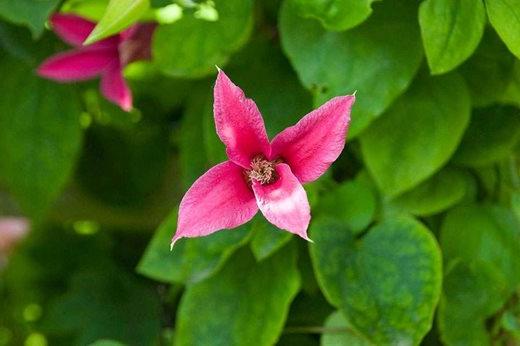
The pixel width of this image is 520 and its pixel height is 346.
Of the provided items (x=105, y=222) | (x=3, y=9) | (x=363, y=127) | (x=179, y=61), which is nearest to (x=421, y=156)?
(x=363, y=127)

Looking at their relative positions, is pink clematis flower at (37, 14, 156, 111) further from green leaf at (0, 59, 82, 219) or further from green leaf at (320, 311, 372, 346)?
green leaf at (320, 311, 372, 346)

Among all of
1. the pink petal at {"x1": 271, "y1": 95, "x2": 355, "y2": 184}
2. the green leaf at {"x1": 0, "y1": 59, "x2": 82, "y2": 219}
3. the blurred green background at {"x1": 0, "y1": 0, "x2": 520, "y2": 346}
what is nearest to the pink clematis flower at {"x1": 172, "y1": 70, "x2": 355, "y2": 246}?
the pink petal at {"x1": 271, "y1": 95, "x2": 355, "y2": 184}

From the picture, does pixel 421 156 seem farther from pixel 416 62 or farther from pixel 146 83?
pixel 146 83

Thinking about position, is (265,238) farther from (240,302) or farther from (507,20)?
(507,20)

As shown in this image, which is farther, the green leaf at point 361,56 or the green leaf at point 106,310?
the green leaf at point 106,310

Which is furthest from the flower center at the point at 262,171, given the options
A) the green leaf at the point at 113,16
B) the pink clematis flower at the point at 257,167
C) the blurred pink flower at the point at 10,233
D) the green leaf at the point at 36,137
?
the blurred pink flower at the point at 10,233

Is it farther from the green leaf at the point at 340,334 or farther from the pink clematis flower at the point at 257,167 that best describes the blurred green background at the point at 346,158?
the pink clematis flower at the point at 257,167
